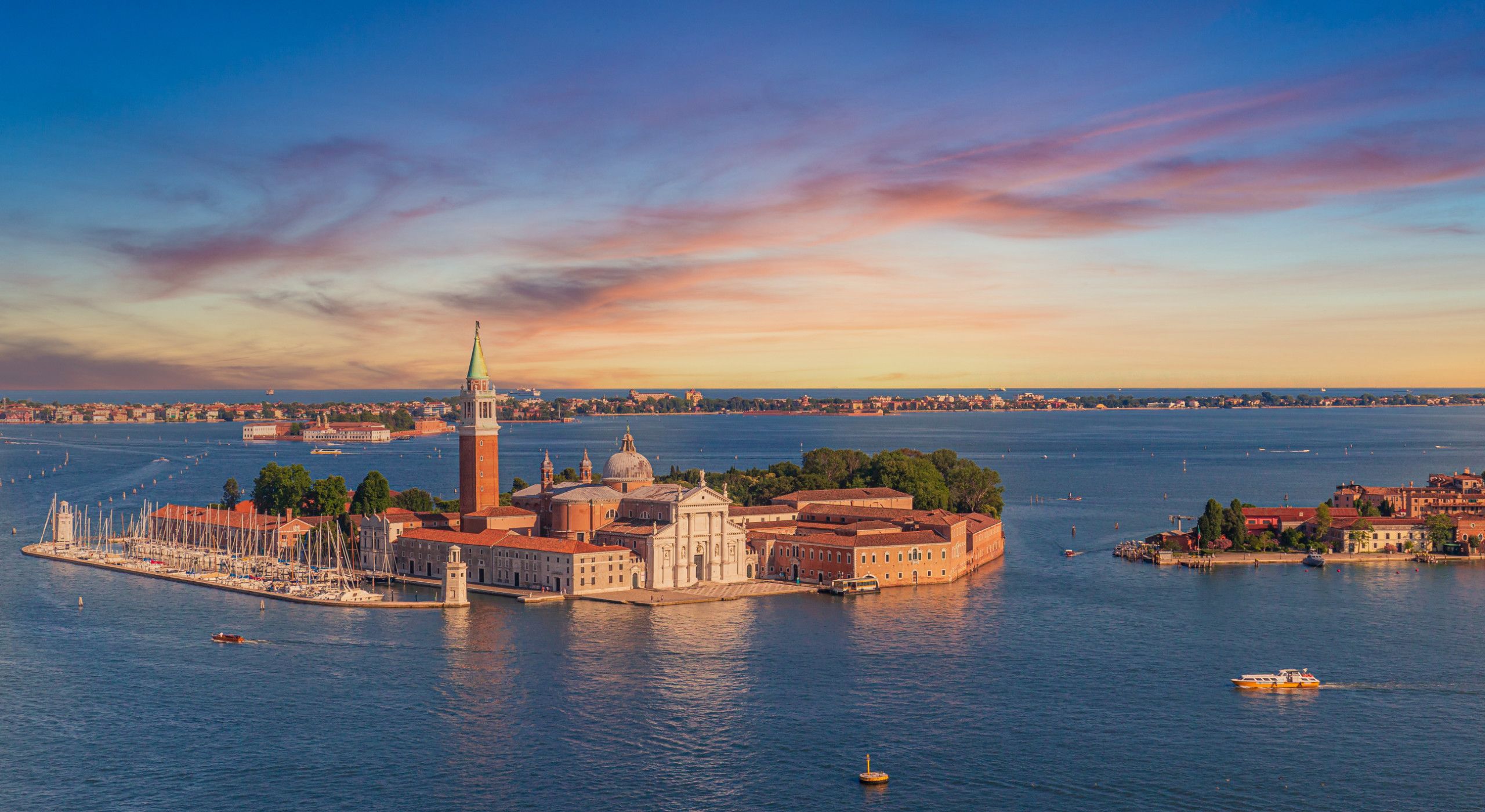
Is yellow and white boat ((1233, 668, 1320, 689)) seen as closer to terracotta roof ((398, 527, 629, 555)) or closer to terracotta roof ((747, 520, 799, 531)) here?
terracotta roof ((398, 527, 629, 555))

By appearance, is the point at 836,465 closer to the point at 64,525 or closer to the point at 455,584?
the point at 455,584

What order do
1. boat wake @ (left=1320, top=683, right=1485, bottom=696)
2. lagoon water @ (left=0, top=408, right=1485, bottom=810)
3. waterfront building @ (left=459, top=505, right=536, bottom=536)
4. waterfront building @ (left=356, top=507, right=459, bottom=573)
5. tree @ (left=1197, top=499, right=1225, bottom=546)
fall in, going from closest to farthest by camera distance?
lagoon water @ (left=0, top=408, right=1485, bottom=810), boat wake @ (left=1320, top=683, right=1485, bottom=696), waterfront building @ (left=459, top=505, right=536, bottom=536), waterfront building @ (left=356, top=507, right=459, bottom=573), tree @ (left=1197, top=499, right=1225, bottom=546)

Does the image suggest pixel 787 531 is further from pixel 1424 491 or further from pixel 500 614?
Answer: pixel 1424 491

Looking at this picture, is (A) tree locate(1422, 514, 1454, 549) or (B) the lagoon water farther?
(A) tree locate(1422, 514, 1454, 549)

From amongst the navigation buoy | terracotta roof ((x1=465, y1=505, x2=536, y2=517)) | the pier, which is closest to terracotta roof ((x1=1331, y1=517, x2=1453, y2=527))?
terracotta roof ((x1=465, y1=505, x2=536, y2=517))

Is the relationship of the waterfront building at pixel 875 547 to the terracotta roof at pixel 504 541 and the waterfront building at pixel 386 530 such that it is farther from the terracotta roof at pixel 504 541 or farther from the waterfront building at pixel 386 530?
the waterfront building at pixel 386 530

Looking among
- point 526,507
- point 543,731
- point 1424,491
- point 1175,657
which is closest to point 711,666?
point 543,731

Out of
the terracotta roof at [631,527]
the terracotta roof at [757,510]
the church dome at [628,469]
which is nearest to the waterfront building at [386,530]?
the church dome at [628,469]

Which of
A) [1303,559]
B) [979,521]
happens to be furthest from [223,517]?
[1303,559]
